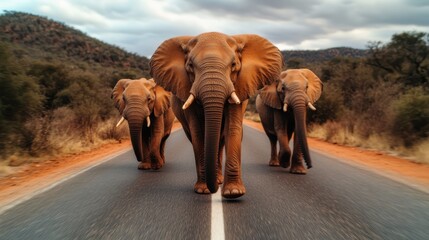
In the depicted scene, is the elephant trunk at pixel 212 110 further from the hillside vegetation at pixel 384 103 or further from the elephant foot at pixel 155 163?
the hillside vegetation at pixel 384 103

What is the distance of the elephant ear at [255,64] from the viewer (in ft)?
24.2

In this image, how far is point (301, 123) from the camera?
31.1ft

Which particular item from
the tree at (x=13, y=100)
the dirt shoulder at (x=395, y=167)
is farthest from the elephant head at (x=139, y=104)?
the dirt shoulder at (x=395, y=167)

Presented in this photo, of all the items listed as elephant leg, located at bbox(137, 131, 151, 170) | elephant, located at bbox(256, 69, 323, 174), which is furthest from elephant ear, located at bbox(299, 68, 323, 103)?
elephant leg, located at bbox(137, 131, 151, 170)

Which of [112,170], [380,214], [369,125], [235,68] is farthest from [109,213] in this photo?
[369,125]

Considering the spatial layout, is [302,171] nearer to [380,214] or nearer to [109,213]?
[380,214]

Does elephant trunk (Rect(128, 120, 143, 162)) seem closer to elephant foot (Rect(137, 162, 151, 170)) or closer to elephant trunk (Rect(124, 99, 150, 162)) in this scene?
elephant trunk (Rect(124, 99, 150, 162))

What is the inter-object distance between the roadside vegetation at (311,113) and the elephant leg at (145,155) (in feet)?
11.1

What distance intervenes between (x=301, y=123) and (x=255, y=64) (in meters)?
2.34

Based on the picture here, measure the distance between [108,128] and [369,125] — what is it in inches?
449

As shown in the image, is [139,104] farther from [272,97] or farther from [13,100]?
[13,100]

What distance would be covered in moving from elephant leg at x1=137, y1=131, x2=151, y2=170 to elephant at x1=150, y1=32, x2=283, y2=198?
2.32m

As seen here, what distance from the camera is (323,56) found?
111 metres

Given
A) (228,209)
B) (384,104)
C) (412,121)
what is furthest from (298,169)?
(384,104)
